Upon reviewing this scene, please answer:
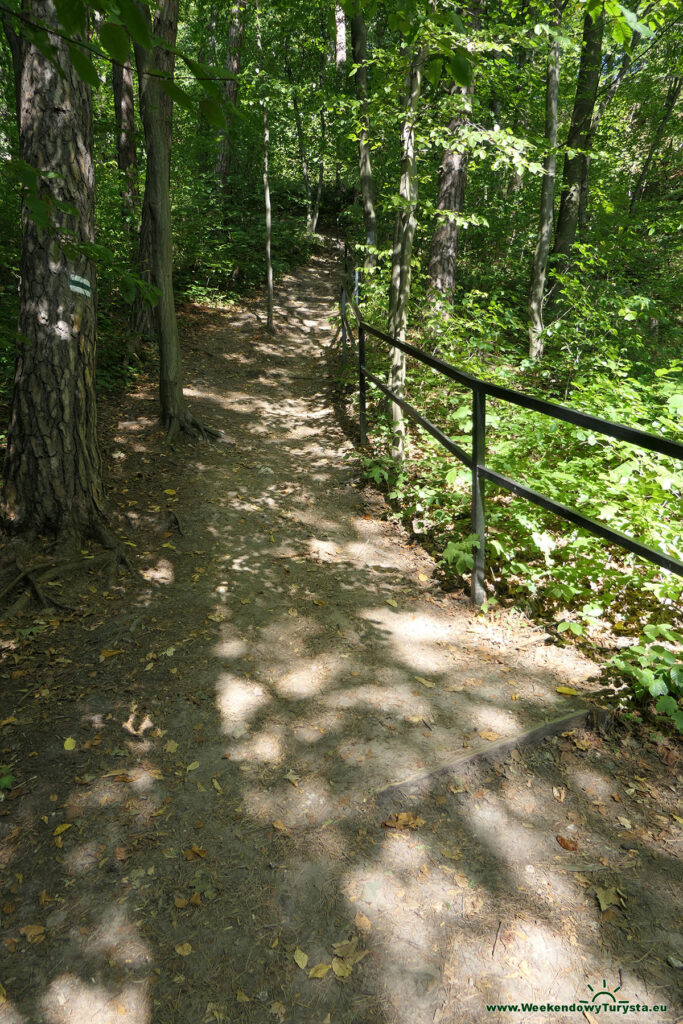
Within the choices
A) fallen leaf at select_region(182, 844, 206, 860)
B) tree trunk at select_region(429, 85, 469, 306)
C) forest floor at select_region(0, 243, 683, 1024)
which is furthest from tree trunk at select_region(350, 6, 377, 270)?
fallen leaf at select_region(182, 844, 206, 860)

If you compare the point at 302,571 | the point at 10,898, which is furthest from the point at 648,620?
the point at 10,898

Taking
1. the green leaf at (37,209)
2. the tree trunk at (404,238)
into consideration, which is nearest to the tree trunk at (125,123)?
the tree trunk at (404,238)

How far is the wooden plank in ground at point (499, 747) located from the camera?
2324mm

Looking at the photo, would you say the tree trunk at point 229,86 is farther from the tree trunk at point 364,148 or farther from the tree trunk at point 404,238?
the tree trunk at point 404,238

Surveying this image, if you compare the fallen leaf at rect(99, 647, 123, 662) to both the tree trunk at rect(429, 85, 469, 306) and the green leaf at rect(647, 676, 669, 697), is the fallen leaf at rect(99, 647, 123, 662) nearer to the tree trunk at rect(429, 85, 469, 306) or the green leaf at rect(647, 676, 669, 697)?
the green leaf at rect(647, 676, 669, 697)

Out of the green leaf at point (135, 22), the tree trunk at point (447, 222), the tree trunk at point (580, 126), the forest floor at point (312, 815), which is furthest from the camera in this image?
the tree trunk at point (580, 126)

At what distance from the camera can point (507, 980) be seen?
1.69 m

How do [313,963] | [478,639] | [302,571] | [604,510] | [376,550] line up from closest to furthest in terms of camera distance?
1. [313,963]
2. [604,510]
3. [478,639]
4. [302,571]
5. [376,550]

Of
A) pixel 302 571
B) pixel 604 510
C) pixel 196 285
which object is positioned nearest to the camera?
pixel 604 510

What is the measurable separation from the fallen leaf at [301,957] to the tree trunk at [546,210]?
852 centimetres

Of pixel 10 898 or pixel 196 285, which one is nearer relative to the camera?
pixel 10 898

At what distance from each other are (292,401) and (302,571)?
4.85m

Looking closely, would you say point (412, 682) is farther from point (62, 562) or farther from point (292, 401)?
point (292, 401)

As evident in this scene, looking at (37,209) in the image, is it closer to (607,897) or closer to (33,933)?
(33,933)
